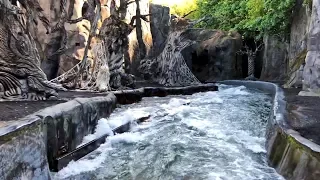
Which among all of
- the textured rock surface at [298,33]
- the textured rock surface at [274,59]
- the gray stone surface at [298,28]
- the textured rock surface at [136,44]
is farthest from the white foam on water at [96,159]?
the textured rock surface at [274,59]

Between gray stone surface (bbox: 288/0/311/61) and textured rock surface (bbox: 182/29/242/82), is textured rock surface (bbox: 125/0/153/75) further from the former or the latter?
gray stone surface (bbox: 288/0/311/61)

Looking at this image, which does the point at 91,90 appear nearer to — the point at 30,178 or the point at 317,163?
the point at 30,178

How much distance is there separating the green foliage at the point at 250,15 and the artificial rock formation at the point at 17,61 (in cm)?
1320

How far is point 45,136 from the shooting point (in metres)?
4.52

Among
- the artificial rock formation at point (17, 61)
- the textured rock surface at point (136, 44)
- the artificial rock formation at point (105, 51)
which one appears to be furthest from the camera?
the textured rock surface at point (136, 44)

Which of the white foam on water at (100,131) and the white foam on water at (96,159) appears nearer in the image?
the white foam on water at (96,159)

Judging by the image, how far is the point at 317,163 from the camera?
3.43m

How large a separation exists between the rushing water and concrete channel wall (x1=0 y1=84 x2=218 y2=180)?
1.02 feet

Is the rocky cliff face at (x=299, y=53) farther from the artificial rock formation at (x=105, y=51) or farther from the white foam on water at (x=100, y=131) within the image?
the artificial rock formation at (x=105, y=51)

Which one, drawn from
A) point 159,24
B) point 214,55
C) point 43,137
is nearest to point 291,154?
point 43,137

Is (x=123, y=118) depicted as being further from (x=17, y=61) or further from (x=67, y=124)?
(x=67, y=124)

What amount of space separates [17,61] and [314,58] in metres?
8.02

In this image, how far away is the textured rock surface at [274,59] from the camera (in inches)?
878

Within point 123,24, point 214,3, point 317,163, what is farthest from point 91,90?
point 214,3
